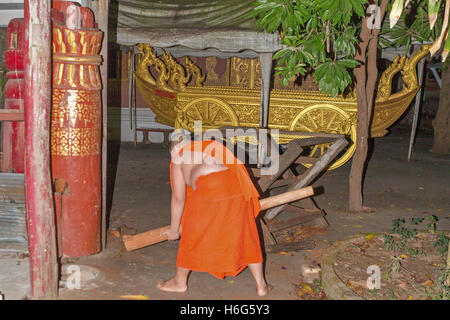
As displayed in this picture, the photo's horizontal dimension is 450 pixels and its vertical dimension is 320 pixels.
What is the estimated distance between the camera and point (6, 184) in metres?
4.58

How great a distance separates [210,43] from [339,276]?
5038 millimetres

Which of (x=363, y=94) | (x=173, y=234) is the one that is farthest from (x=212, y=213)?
(x=363, y=94)

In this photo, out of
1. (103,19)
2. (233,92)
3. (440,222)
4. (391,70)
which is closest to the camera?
(103,19)

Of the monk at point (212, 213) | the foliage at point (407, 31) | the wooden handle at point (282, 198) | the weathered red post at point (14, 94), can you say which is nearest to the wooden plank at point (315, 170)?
the wooden handle at point (282, 198)

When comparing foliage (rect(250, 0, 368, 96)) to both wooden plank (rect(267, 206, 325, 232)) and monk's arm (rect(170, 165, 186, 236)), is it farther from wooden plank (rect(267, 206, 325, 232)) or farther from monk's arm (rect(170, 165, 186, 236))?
monk's arm (rect(170, 165, 186, 236))

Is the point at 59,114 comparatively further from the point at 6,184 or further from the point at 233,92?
the point at 233,92

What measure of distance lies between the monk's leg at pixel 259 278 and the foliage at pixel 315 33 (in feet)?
7.76

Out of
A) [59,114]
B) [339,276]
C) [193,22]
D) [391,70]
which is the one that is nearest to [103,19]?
[59,114]

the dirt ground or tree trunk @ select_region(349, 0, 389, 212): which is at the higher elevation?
tree trunk @ select_region(349, 0, 389, 212)

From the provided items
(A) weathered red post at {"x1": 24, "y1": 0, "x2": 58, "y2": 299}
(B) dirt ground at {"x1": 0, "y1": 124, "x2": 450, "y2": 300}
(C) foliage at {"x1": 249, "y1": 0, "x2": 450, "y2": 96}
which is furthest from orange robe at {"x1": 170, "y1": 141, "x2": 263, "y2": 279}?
(C) foliage at {"x1": 249, "y1": 0, "x2": 450, "y2": 96}

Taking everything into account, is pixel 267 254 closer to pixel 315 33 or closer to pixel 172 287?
pixel 172 287

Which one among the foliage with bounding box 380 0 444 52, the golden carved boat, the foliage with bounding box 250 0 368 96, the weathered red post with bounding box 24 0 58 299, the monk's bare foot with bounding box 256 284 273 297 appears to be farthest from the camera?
the golden carved boat

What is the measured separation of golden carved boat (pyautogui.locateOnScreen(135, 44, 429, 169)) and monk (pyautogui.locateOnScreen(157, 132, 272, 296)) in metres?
5.96

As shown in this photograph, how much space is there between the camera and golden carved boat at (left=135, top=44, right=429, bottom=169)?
10016 mm
